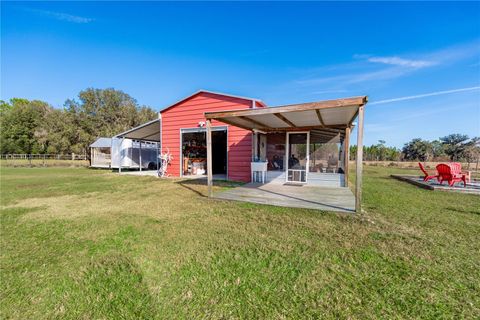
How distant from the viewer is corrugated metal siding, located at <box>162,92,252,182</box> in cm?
886

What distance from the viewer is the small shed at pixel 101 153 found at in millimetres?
19500

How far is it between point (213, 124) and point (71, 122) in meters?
29.1

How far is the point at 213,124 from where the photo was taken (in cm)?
970

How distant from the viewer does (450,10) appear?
7.74 meters

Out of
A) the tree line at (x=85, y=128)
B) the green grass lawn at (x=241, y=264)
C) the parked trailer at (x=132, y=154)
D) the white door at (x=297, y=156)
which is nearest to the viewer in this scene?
the green grass lawn at (x=241, y=264)

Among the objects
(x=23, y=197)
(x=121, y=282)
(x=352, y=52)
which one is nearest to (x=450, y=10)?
(x=352, y=52)

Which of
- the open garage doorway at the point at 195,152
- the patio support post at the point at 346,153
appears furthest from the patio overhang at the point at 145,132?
the patio support post at the point at 346,153

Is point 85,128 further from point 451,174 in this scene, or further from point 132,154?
point 451,174

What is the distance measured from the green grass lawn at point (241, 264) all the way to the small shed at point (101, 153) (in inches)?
674

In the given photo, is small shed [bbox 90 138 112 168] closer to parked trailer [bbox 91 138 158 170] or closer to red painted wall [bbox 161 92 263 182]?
parked trailer [bbox 91 138 158 170]

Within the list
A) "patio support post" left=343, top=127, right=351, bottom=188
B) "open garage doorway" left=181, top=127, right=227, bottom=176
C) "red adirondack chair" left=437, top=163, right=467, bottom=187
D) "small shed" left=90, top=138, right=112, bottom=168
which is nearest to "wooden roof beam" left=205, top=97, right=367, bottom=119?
"patio support post" left=343, top=127, right=351, bottom=188

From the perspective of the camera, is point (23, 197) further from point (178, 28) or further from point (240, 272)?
point (178, 28)

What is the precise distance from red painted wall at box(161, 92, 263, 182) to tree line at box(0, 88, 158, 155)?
2133 cm

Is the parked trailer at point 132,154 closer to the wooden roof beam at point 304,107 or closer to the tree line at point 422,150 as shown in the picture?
the wooden roof beam at point 304,107
